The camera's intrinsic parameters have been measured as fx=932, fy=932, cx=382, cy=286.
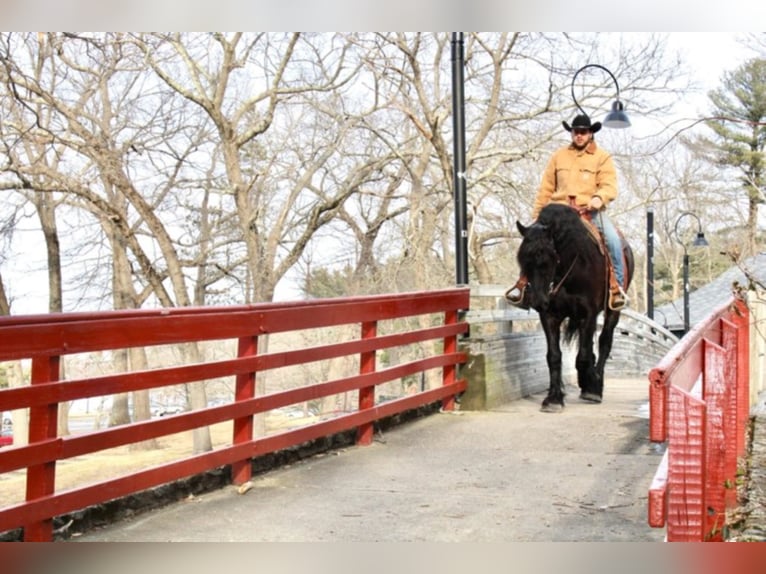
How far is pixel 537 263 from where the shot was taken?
19.8ft

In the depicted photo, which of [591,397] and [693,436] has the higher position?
[693,436]

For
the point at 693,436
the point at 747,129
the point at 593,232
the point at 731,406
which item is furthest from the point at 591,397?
the point at 693,436

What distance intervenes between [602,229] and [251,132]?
27.3 ft

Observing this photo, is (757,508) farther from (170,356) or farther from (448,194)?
(170,356)

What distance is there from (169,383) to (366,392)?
1.78 metres

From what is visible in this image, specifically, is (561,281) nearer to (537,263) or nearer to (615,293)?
(537,263)

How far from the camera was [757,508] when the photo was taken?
4125 mm

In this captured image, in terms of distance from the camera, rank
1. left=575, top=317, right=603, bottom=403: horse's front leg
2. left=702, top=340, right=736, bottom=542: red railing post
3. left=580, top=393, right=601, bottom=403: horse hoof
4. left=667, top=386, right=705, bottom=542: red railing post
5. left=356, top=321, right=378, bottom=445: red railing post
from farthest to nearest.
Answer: left=580, top=393, right=601, bottom=403: horse hoof
left=575, top=317, right=603, bottom=403: horse's front leg
left=356, top=321, right=378, bottom=445: red railing post
left=702, top=340, right=736, bottom=542: red railing post
left=667, top=386, right=705, bottom=542: red railing post

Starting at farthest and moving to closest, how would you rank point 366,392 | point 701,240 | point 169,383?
point 701,240, point 366,392, point 169,383

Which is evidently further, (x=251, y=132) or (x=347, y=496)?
(x=251, y=132)

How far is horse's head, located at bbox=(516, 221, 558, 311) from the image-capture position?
6.02 m

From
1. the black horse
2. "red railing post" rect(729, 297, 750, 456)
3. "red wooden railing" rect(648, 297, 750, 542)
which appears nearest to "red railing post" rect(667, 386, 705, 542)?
"red wooden railing" rect(648, 297, 750, 542)

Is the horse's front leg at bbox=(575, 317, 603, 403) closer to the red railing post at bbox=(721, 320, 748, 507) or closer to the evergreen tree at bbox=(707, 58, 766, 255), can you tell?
the evergreen tree at bbox=(707, 58, 766, 255)

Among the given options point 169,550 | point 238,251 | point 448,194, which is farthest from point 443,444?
point 238,251
